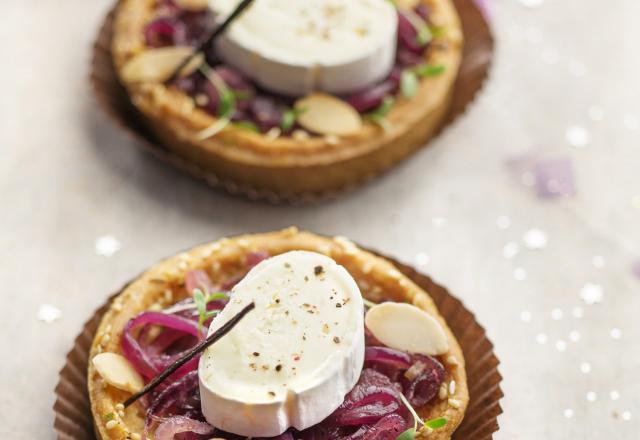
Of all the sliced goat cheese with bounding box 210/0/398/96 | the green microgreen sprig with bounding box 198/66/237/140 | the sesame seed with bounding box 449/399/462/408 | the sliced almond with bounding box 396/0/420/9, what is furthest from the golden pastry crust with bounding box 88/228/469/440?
the sliced almond with bounding box 396/0/420/9

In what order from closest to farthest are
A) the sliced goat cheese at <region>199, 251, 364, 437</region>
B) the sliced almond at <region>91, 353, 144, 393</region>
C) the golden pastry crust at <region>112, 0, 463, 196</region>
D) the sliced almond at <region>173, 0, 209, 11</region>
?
the sliced goat cheese at <region>199, 251, 364, 437</region>, the sliced almond at <region>91, 353, 144, 393</region>, the golden pastry crust at <region>112, 0, 463, 196</region>, the sliced almond at <region>173, 0, 209, 11</region>

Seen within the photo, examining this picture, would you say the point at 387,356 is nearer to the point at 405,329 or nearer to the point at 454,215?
the point at 405,329

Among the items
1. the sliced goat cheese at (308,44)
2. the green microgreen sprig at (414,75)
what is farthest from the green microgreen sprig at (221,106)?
the green microgreen sprig at (414,75)

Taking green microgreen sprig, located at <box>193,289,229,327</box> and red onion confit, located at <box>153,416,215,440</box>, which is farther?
green microgreen sprig, located at <box>193,289,229,327</box>

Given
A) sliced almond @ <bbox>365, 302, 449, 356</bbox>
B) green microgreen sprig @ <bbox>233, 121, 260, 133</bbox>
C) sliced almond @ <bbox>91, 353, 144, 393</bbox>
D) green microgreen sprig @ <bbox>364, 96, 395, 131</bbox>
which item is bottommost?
sliced almond @ <bbox>91, 353, 144, 393</bbox>

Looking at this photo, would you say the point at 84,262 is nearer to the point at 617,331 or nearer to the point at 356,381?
the point at 356,381

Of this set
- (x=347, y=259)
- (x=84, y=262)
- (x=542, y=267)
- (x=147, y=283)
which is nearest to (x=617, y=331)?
(x=542, y=267)

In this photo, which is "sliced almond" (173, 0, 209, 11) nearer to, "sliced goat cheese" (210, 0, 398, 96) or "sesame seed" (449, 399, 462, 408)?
"sliced goat cheese" (210, 0, 398, 96)
